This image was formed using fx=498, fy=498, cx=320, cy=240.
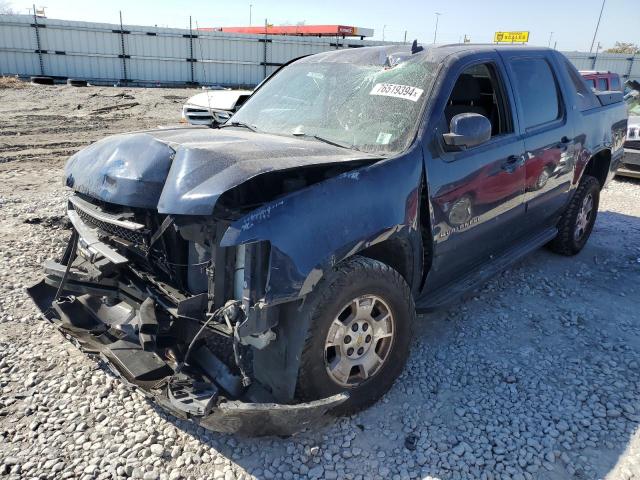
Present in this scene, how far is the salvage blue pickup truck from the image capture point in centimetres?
235

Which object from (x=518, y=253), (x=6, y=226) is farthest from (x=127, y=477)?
(x=6, y=226)

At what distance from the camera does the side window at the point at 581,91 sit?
188 inches

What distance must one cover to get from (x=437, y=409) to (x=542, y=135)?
8.05 ft

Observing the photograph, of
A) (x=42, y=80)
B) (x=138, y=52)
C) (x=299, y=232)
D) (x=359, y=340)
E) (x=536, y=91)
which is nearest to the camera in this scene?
(x=299, y=232)

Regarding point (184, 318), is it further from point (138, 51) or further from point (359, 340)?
point (138, 51)

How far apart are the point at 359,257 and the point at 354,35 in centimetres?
2598

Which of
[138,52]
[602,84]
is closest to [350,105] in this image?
[602,84]

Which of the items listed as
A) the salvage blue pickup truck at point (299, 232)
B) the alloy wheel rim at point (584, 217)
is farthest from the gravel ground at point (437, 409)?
the alloy wheel rim at point (584, 217)

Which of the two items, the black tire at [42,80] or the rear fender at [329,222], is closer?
the rear fender at [329,222]

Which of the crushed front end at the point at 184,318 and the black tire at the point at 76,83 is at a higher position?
the crushed front end at the point at 184,318

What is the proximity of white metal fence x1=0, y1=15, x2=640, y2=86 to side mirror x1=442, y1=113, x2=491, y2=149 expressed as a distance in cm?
1863

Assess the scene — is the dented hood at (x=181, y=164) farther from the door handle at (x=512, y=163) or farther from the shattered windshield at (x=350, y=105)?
the door handle at (x=512, y=163)

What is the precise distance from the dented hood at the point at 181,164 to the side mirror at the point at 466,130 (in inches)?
23.2

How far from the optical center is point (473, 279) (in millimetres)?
3621
